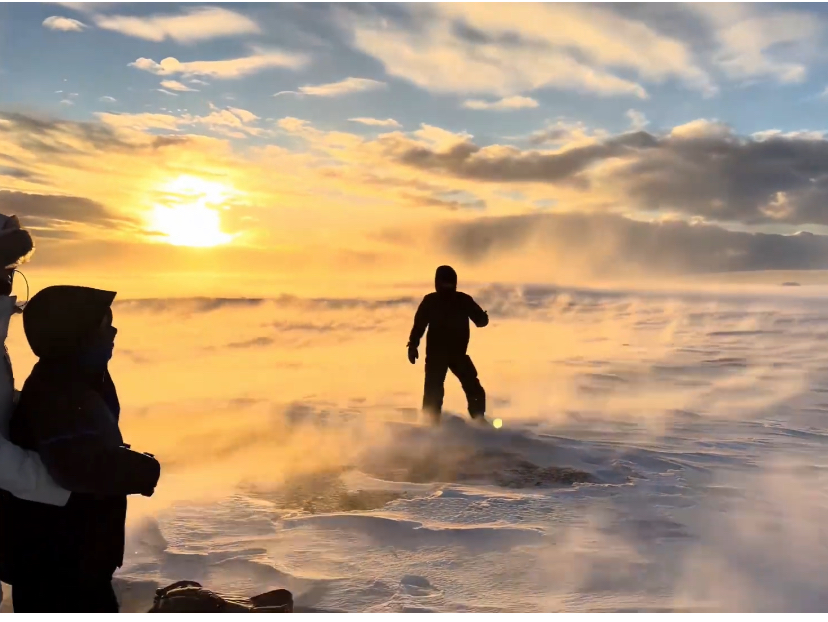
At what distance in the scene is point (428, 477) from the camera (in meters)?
6.73

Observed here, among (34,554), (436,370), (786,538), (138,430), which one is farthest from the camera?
(138,430)

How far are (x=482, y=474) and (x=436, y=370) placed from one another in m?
2.12

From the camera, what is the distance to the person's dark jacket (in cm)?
860

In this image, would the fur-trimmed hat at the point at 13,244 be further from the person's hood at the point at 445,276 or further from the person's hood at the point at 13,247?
the person's hood at the point at 445,276

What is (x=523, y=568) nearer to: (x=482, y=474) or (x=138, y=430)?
(x=482, y=474)

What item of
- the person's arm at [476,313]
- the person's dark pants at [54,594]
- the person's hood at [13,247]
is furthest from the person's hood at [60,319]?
the person's arm at [476,313]

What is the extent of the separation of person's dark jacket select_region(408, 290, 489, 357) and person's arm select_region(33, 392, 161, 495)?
5930mm

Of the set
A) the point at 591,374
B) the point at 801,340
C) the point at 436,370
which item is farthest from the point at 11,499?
the point at 801,340

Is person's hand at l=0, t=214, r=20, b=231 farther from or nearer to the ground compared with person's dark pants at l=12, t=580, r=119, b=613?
farther from the ground

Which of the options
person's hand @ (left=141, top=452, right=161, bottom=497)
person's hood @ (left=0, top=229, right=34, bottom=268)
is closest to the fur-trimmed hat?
person's hood @ (left=0, top=229, right=34, bottom=268)

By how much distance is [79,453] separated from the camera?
2.70m

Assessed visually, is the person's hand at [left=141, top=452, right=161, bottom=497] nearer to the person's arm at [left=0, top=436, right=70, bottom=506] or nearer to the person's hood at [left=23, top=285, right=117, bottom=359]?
the person's arm at [left=0, top=436, right=70, bottom=506]

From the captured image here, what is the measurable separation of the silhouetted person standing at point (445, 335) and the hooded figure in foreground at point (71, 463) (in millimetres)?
5822

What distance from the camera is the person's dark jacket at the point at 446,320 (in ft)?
28.2
